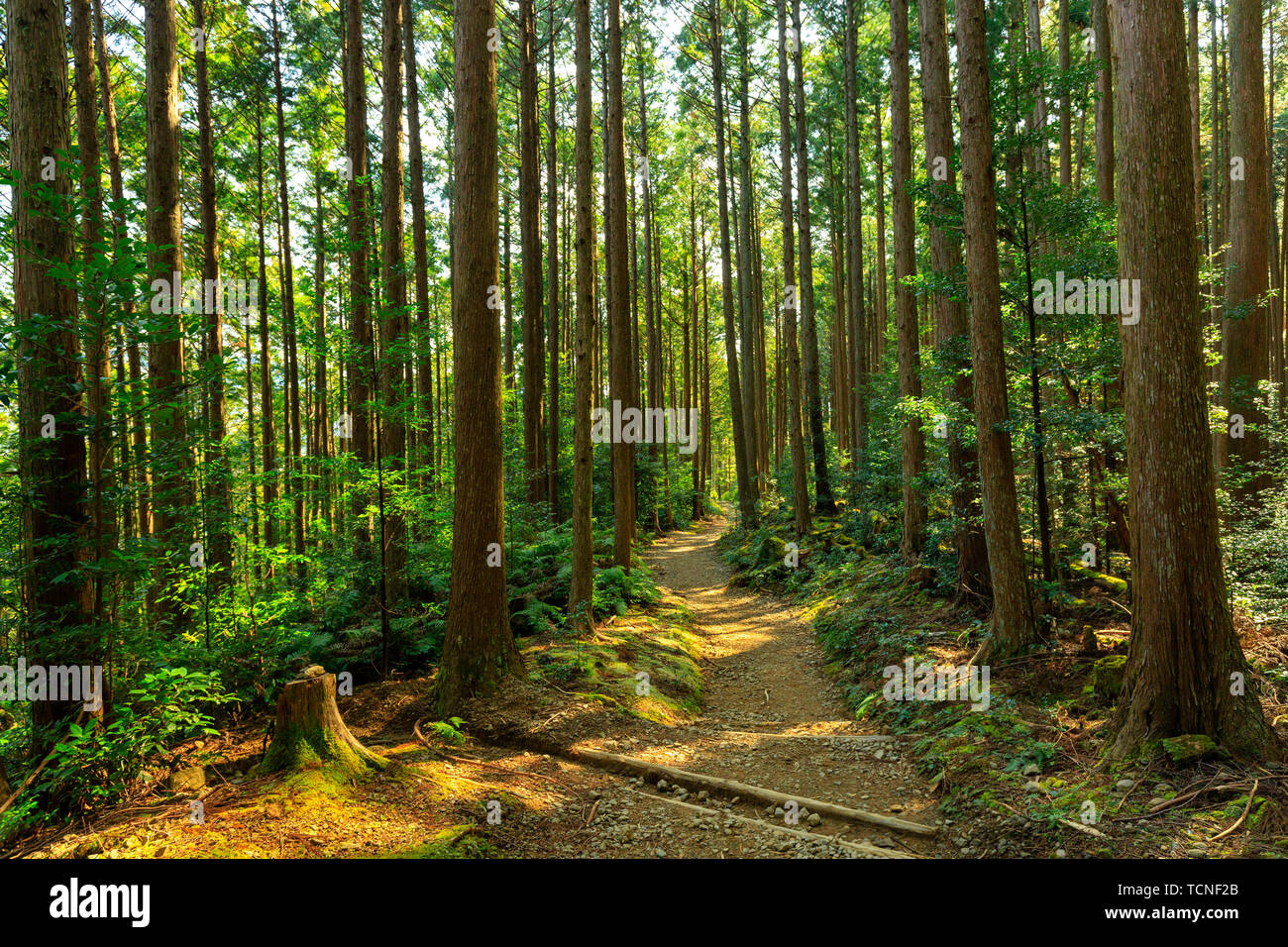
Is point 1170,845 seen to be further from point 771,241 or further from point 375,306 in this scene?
point 771,241

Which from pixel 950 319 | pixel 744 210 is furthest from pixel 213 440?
pixel 744 210

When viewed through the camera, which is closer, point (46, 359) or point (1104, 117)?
point (46, 359)

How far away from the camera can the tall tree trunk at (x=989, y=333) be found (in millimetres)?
6910

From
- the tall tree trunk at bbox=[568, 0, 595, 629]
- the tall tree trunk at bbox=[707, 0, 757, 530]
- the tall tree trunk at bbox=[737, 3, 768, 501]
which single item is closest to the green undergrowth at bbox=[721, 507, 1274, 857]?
the tall tree trunk at bbox=[568, 0, 595, 629]

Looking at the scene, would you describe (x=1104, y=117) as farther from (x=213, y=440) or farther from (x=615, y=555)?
(x=213, y=440)

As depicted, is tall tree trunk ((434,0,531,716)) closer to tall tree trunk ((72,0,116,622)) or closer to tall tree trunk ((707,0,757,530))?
tall tree trunk ((72,0,116,622))

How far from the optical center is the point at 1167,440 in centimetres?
459

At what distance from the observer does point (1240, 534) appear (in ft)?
25.7

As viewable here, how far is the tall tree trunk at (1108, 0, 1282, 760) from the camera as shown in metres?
4.49

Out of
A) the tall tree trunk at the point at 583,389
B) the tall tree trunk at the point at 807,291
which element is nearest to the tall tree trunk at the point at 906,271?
the tall tree trunk at the point at 807,291

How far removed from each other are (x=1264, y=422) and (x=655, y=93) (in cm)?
2015

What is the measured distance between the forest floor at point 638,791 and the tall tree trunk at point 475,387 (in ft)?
1.87

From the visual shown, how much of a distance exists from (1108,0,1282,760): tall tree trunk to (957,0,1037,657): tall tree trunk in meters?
2.12

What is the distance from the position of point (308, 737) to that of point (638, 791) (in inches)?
103
